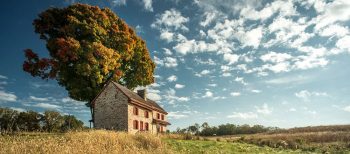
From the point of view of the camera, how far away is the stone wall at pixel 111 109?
35438mm

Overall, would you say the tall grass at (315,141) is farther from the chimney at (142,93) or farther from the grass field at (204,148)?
the chimney at (142,93)

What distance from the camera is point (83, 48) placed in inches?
1270

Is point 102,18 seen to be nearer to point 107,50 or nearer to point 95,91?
point 107,50

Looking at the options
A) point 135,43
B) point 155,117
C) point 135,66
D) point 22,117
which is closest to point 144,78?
point 135,66

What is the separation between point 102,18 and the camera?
3556cm

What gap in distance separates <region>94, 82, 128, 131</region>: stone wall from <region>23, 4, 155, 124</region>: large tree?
1.53 meters

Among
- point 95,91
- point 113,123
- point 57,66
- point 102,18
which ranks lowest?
point 113,123

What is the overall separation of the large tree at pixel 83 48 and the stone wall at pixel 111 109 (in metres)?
1.53

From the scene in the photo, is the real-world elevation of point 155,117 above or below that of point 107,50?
below

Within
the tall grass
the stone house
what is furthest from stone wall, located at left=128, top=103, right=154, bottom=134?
the tall grass

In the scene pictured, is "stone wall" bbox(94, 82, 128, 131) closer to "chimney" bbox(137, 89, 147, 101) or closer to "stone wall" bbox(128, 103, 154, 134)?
"stone wall" bbox(128, 103, 154, 134)

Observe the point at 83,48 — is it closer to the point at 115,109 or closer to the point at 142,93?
the point at 115,109

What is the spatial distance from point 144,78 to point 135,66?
204 centimetres

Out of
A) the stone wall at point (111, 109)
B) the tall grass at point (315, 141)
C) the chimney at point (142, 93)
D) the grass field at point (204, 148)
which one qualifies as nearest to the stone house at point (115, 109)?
the stone wall at point (111, 109)
